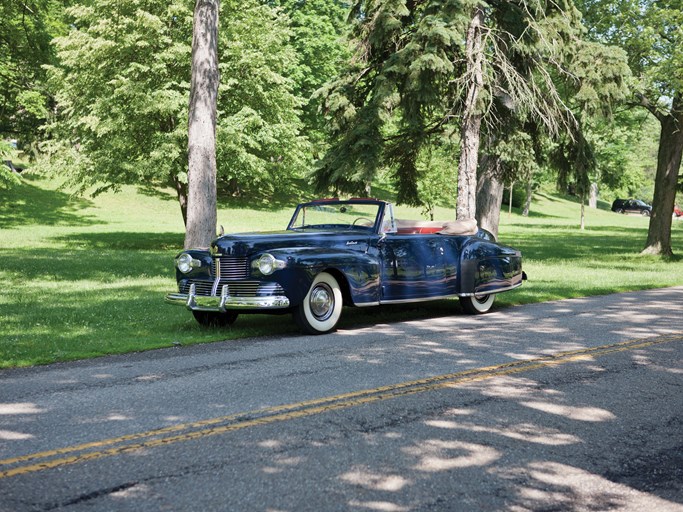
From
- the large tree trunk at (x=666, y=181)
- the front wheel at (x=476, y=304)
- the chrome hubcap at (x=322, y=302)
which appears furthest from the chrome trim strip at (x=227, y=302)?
the large tree trunk at (x=666, y=181)

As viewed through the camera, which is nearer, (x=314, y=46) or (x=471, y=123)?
(x=471, y=123)

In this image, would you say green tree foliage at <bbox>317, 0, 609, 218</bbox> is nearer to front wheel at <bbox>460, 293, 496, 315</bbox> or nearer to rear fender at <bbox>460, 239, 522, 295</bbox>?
rear fender at <bbox>460, 239, 522, 295</bbox>

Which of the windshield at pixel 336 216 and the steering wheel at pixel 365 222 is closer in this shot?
the steering wheel at pixel 365 222

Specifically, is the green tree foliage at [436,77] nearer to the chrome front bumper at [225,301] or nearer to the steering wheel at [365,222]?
the steering wheel at [365,222]

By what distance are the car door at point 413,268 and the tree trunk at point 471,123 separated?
9.13 metres

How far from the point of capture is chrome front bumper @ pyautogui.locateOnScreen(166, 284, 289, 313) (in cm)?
903

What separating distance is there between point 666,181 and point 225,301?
810 inches

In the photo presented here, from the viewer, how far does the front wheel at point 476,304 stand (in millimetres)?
11594

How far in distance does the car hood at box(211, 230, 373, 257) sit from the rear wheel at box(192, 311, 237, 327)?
0.99 m

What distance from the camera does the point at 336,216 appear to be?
10922 millimetres

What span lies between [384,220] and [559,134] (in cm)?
1348

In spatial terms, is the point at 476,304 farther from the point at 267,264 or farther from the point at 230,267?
the point at 230,267

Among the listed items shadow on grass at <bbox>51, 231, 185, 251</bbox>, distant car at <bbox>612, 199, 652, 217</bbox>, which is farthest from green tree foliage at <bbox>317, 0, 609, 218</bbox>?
distant car at <bbox>612, 199, 652, 217</bbox>

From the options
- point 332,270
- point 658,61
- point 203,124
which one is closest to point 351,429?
point 332,270
